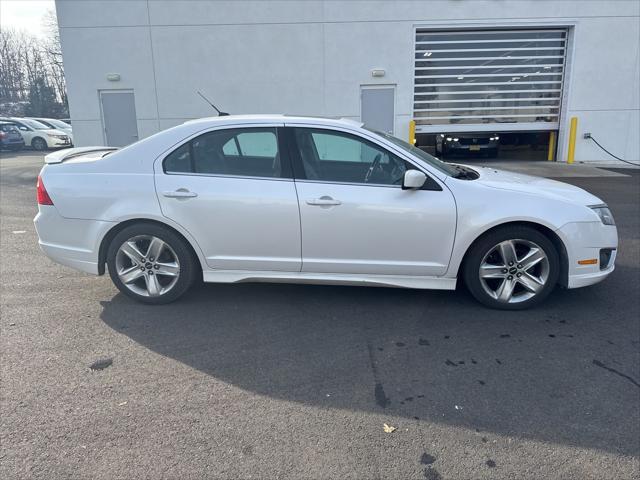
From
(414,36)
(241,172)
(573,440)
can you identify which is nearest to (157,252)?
(241,172)

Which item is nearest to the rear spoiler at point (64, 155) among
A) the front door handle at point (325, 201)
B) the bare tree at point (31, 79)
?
the front door handle at point (325, 201)

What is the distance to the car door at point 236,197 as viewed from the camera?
4.00 metres

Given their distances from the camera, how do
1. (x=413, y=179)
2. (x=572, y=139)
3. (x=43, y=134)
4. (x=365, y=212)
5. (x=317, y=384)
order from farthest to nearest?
1. (x=43, y=134)
2. (x=572, y=139)
3. (x=365, y=212)
4. (x=413, y=179)
5. (x=317, y=384)

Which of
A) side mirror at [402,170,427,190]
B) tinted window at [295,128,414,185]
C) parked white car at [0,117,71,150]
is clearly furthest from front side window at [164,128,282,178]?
parked white car at [0,117,71,150]

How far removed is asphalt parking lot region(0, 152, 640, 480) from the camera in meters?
2.43

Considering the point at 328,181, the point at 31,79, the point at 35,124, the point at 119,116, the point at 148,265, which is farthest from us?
the point at 31,79

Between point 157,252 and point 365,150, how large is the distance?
2006 mm

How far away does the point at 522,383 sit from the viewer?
3084 millimetres

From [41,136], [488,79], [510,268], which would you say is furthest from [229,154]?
[41,136]

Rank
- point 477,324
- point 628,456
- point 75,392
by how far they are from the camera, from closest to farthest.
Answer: point 628,456
point 75,392
point 477,324

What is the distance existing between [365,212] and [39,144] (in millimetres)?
24620

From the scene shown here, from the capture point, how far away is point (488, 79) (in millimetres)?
15320

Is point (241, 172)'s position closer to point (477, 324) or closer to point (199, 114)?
point (477, 324)

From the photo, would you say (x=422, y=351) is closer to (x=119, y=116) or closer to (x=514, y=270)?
(x=514, y=270)
